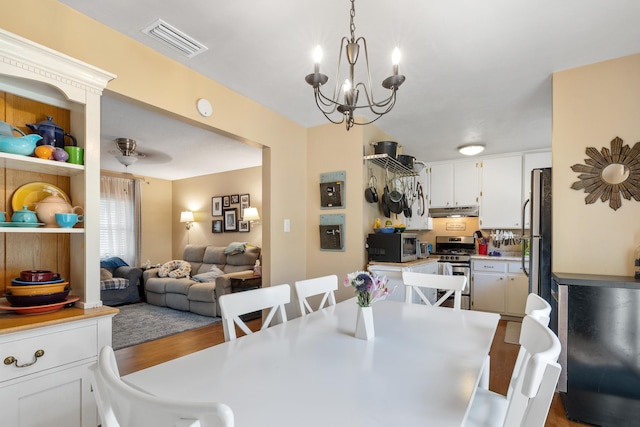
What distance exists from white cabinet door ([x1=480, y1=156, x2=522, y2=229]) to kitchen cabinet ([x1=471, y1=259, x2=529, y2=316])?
1.97 feet

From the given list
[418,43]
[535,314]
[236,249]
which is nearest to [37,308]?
[535,314]

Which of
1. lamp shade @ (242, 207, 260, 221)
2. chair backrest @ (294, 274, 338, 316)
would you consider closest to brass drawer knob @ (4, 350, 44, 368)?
chair backrest @ (294, 274, 338, 316)

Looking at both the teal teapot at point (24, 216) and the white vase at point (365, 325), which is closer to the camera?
the white vase at point (365, 325)

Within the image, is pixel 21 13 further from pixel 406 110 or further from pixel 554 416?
pixel 554 416

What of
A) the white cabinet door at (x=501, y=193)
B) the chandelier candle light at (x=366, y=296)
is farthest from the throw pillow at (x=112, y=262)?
the white cabinet door at (x=501, y=193)

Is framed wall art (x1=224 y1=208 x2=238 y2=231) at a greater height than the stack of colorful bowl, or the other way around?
framed wall art (x1=224 y1=208 x2=238 y2=231)

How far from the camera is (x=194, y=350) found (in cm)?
313

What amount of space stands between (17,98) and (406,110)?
9.23 ft

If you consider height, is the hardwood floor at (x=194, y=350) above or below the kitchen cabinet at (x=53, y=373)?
below

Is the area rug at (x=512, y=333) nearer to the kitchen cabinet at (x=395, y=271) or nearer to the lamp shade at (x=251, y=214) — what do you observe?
the kitchen cabinet at (x=395, y=271)

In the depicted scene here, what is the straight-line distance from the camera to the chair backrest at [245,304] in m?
1.45

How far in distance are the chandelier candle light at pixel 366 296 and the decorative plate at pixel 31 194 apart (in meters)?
1.58

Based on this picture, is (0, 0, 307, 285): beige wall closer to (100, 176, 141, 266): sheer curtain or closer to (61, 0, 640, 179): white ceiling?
(61, 0, 640, 179): white ceiling

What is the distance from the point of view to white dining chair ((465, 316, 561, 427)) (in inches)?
25.1
